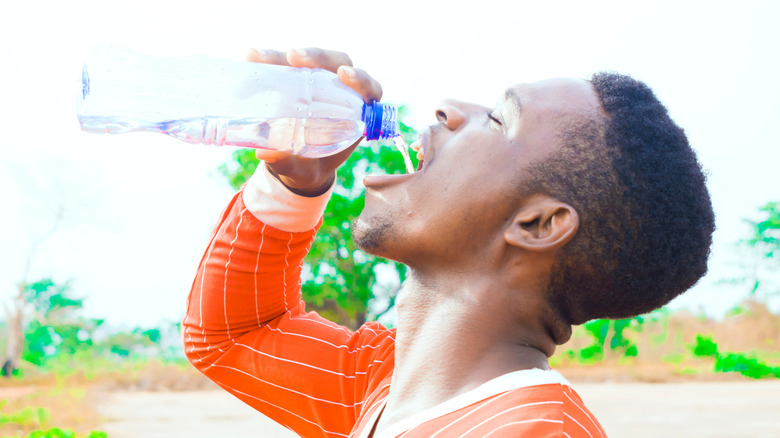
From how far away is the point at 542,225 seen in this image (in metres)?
1.27

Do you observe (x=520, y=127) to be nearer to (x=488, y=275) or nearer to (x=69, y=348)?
(x=488, y=275)

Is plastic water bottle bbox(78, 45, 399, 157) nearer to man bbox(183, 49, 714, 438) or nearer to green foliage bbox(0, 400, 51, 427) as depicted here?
man bbox(183, 49, 714, 438)

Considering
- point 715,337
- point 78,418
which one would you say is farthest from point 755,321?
point 78,418

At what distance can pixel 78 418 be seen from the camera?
24.5 ft

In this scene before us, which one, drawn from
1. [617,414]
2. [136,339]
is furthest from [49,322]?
[617,414]

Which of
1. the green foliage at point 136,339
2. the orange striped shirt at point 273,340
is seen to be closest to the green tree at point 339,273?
the green foliage at point 136,339

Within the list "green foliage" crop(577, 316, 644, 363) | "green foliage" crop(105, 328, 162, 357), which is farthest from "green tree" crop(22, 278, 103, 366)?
"green foliage" crop(577, 316, 644, 363)

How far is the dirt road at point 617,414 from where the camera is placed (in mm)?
7773

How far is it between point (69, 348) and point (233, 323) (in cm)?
999

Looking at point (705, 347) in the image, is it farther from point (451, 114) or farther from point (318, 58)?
point (318, 58)

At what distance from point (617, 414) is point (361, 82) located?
8.14m

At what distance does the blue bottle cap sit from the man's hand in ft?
0.07

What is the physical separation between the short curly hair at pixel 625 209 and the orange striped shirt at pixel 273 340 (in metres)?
0.45

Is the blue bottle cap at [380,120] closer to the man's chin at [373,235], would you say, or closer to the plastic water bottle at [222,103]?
the plastic water bottle at [222,103]
